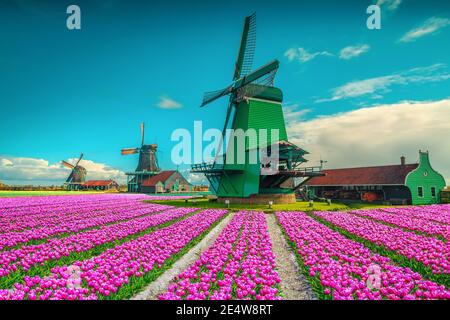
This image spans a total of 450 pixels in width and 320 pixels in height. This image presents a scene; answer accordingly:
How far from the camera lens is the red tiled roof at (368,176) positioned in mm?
32906

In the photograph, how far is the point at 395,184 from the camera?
3212 centimetres

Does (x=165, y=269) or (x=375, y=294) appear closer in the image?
(x=375, y=294)

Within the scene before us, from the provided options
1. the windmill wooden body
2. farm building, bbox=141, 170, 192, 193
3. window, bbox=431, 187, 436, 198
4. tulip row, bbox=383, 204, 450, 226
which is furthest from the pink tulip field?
the windmill wooden body

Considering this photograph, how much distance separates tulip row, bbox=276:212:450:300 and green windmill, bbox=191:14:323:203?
19102 millimetres

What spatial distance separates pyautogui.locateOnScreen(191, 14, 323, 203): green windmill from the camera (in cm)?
2950

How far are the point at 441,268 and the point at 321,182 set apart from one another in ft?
124

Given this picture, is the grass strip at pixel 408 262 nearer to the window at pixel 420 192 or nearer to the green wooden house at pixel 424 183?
the green wooden house at pixel 424 183

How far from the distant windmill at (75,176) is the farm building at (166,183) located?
119ft

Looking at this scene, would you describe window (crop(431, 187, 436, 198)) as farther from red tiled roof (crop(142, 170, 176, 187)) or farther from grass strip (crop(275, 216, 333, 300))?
red tiled roof (crop(142, 170, 176, 187))

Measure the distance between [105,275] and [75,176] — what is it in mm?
106911
